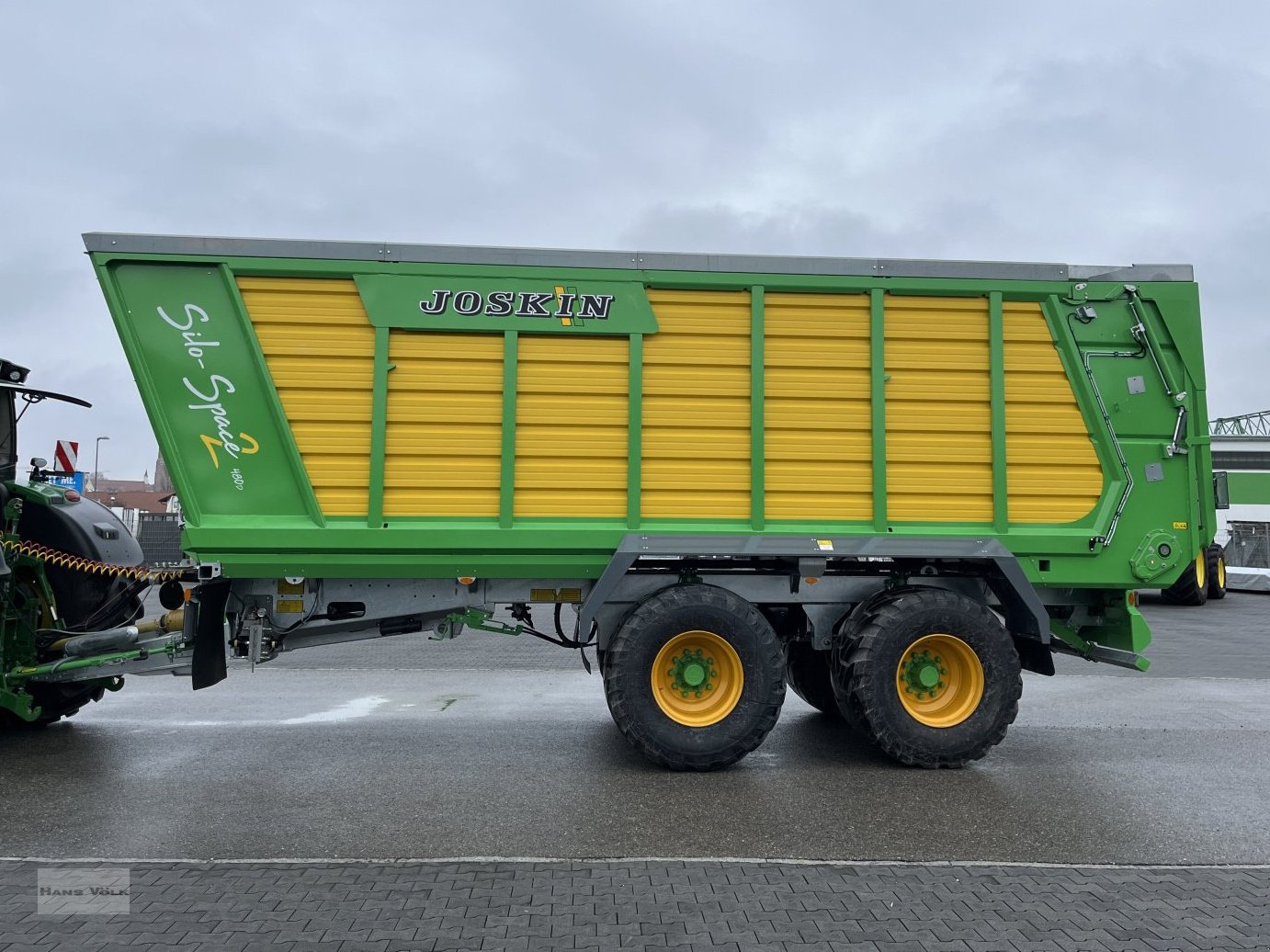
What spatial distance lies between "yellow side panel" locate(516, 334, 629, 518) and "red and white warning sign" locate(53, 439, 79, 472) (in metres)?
4.33

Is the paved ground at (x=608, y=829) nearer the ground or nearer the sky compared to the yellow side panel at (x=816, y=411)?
nearer the ground

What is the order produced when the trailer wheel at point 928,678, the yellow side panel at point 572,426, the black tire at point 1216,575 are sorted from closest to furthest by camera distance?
1. the trailer wheel at point 928,678
2. the yellow side panel at point 572,426
3. the black tire at point 1216,575

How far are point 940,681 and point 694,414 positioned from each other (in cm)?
237

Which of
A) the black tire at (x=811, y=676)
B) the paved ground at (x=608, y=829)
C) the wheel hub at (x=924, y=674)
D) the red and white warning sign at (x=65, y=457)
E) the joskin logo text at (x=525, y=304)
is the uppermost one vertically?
the joskin logo text at (x=525, y=304)

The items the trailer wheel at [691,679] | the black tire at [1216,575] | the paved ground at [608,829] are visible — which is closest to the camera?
the paved ground at [608,829]

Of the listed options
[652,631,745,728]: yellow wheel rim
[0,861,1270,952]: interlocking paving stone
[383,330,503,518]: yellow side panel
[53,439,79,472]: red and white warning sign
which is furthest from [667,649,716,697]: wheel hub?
[53,439,79,472]: red and white warning sign

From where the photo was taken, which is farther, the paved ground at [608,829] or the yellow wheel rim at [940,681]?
the yellow wheel rim at [940,681]

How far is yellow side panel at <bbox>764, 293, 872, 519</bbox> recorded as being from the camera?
5.89 meters

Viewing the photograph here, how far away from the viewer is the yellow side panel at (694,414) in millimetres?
5824

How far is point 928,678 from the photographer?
5852 millimetres

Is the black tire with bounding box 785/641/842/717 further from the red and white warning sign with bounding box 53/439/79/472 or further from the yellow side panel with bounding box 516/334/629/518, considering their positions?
the red and white warning sign with bounding box 53/439/79/472

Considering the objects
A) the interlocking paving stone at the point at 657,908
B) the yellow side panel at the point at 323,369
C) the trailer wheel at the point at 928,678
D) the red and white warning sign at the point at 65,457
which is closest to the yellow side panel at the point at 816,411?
the trailer wheel at the point at 928,678

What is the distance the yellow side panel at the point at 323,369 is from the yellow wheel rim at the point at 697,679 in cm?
217

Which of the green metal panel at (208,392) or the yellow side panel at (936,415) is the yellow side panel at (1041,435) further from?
the green metal panel at (208,392)
